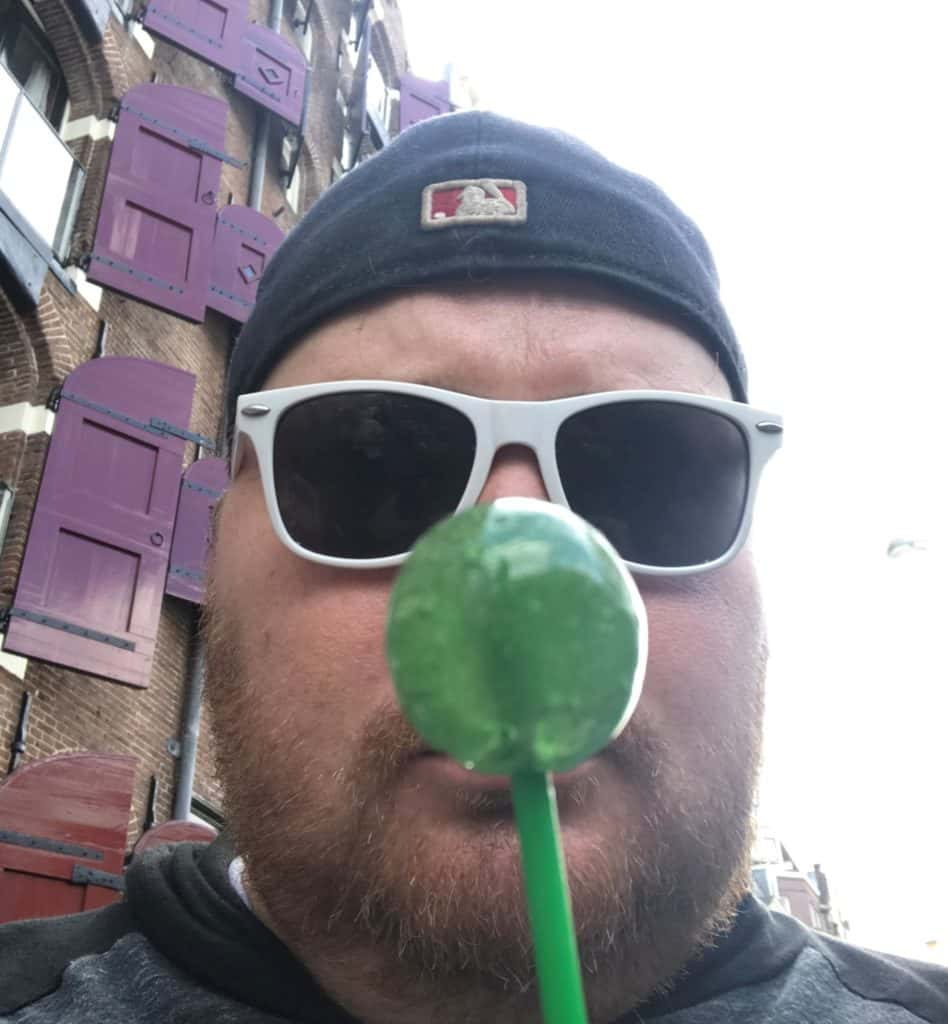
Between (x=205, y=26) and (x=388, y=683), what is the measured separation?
31.4 feet

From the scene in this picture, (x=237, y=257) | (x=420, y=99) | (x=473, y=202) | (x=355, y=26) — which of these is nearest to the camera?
(x=473, y=202)

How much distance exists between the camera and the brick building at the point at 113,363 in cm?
562

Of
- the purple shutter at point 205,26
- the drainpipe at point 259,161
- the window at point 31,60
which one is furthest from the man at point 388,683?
the drainpipe at point 259,161

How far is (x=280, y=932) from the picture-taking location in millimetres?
1067

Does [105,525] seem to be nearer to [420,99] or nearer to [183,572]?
[183,572]

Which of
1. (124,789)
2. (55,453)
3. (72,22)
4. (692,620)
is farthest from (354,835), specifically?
(72,22)

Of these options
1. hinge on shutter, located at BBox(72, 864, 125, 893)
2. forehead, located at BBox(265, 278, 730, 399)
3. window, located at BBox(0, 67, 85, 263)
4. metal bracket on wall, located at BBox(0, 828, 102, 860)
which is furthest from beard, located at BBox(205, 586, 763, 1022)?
window, located at BBox(0, 67, 85, 263)

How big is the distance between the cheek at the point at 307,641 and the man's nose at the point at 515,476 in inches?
6.3

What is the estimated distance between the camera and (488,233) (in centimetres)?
125

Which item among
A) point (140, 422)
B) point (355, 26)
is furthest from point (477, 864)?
point (355, 26)

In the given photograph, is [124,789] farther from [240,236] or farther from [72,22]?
[72,22]

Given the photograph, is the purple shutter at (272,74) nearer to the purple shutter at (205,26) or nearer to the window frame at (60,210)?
the purple shutter at (205,26)

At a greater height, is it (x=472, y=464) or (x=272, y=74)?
(x=272, y=74)

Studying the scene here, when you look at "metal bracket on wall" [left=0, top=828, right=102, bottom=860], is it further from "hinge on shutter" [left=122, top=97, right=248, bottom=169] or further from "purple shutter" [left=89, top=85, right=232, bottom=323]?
"hinge on shutter" [left=122, top=97, right=248, bottom=169]
